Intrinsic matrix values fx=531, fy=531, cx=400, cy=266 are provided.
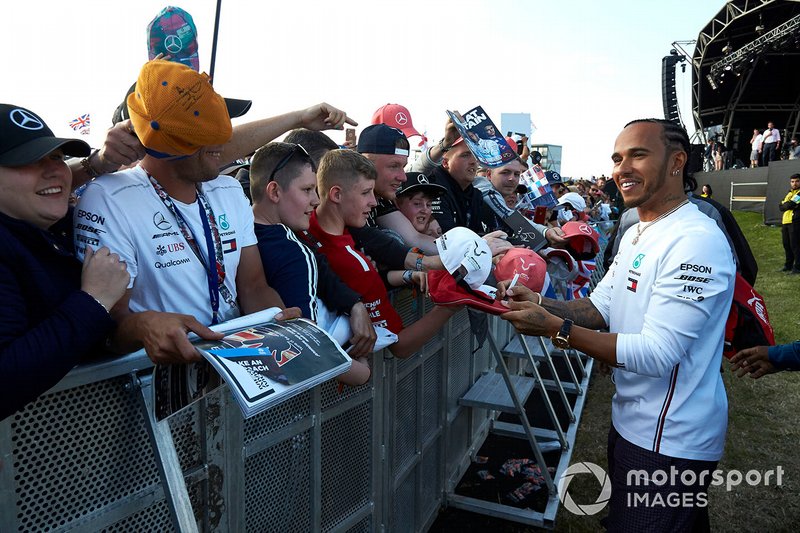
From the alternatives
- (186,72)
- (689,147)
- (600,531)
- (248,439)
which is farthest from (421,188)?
(600,531)

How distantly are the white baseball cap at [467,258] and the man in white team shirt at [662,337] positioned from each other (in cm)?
24

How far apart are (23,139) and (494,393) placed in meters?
4.13

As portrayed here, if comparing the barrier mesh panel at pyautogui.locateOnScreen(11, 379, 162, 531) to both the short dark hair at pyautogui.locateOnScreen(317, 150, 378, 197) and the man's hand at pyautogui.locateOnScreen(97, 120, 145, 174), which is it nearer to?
the man's hand at pyautogui.locateOnScreen(97, 120, 145, 174)

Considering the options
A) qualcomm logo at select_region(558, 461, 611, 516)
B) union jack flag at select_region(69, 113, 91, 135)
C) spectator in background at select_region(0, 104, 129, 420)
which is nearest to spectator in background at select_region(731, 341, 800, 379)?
qualcomm logo at select_region(558, 461, 611, 516)

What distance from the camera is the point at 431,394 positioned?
13.0 ft

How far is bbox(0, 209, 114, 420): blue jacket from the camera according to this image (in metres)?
1.23

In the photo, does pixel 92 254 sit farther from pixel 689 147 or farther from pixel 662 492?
pixel 689 147

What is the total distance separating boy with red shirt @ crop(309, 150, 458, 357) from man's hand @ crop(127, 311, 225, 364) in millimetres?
1413

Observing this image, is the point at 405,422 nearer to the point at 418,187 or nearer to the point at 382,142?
the point at 418,187

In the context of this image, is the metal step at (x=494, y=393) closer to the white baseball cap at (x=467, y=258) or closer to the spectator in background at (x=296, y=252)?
the white baseball cap at (x=467, y=258)

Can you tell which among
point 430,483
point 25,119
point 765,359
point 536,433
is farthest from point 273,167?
point 536,433

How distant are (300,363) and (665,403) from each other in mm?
1803

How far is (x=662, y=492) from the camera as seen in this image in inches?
96.0

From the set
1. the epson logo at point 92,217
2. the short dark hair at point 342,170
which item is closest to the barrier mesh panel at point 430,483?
the short dark hair at point 342,170
